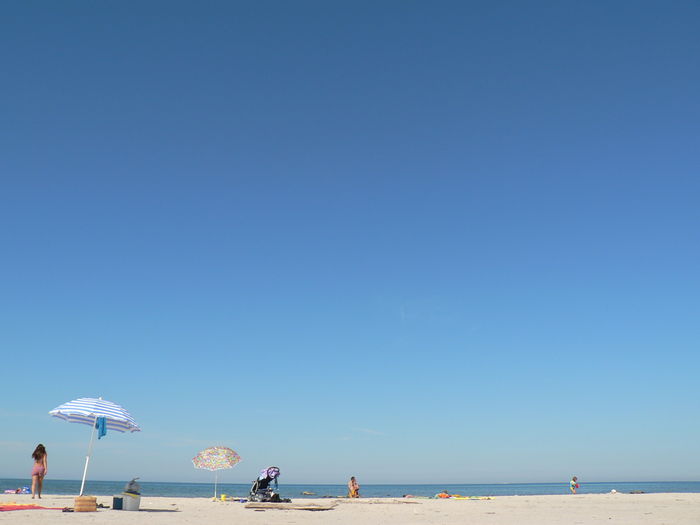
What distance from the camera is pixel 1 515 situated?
13.5 meters

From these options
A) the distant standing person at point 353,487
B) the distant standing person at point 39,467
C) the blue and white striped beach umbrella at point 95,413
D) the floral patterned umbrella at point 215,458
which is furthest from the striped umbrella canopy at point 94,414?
the distant standing person at point 353,487

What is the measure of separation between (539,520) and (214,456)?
58.8 feet

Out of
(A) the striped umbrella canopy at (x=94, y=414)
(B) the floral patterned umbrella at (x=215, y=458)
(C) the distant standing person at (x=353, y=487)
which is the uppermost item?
(A) the striped umbrella canopy at (x=94, y=414)

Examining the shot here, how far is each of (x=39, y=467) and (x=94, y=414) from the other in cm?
636

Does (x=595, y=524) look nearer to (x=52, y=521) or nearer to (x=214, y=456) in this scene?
(x=52, y=521)

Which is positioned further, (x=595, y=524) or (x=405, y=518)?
(x=405, y=518)

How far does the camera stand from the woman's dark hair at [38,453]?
20.7m

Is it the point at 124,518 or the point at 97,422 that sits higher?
the point at 97,422

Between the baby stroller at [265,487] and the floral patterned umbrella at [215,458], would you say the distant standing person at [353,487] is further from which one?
the baby stroller at [265,487]

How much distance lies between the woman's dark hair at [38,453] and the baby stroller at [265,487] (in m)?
8.00

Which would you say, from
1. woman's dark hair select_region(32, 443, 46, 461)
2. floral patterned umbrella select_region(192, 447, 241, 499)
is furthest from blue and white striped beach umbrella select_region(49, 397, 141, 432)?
floral patterned umbrella select_region(192, 447, 241, 499)

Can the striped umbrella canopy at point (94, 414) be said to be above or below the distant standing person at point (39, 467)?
above

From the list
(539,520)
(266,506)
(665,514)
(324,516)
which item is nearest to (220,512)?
(266,506)

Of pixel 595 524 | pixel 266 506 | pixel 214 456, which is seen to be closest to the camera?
pixel 595 524
